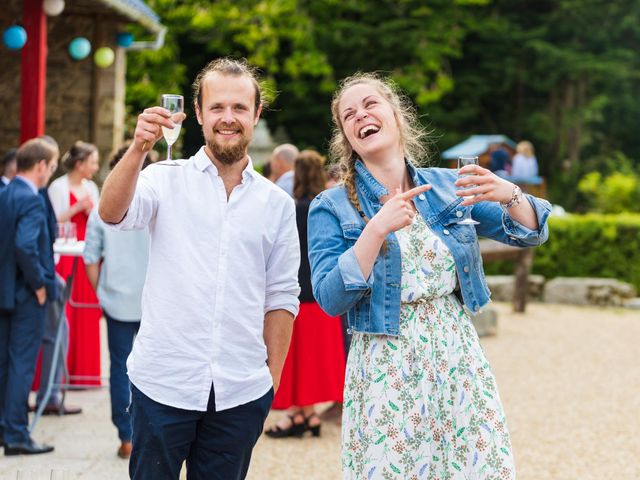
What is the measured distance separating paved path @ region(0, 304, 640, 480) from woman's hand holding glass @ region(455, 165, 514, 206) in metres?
1.72

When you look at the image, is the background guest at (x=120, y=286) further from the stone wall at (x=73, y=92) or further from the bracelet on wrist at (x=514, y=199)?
the stone wall at (x=73, y=92)

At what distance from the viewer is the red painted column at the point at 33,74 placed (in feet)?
28.8

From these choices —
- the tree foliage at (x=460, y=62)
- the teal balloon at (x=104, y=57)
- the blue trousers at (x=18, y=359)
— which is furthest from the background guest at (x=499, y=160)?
the blue trousers at (x=18, y=359)

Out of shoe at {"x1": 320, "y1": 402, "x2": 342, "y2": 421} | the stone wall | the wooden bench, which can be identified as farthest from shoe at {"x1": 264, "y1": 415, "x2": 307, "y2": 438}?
the wooden bench

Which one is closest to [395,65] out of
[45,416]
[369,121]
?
[45,416]

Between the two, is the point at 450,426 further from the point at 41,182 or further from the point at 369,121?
the point at 41,182

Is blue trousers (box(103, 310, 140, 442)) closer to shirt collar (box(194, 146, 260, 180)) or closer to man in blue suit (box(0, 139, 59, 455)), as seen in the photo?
man in blue suit (box(0, 139, 59, 455))

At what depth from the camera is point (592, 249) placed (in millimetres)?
15781

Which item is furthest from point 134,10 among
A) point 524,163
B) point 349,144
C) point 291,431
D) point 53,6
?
point 524,163

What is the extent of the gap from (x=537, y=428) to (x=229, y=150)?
4672 millimetres

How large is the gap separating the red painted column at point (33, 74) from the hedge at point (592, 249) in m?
9.47

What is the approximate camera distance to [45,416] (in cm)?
652

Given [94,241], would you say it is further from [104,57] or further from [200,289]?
[104,57]

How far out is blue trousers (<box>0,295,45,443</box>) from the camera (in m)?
5.37
